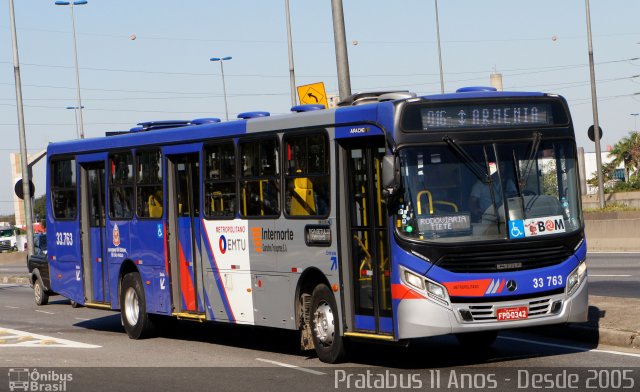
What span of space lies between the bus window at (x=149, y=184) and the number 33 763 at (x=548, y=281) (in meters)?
6.94

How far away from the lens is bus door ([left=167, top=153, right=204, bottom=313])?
17016mm

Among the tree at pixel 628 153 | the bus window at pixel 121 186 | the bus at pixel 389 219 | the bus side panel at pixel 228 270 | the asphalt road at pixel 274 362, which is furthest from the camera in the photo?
the tree at pixel 628 153

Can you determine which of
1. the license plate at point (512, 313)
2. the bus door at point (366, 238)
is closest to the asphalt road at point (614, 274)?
the license plate at point (512, 313)

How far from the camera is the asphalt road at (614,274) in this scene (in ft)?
69.8

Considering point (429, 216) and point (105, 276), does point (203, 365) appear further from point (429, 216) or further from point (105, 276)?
point (105, 276)

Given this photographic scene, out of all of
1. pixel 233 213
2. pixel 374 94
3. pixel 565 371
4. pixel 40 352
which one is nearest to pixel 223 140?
pixel 233 213

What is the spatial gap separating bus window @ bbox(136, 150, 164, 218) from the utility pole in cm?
345

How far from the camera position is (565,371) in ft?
39.9

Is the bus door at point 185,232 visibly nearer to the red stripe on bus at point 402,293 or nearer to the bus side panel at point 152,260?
the bus side panel at point 152,260

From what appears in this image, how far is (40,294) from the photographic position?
91.9 ft

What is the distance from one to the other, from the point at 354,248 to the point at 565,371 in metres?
2.84

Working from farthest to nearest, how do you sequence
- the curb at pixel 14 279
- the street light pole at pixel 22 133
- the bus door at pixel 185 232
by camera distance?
1. the curb at pixel 14 279
2. the street light pole at pixel 22 133
3. the bus door at pixel 185 232

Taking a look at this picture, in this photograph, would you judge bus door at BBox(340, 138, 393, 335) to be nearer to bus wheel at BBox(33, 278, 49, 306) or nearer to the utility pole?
the utility pole

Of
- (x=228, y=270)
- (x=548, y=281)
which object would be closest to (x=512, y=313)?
(x=548, y=281)
